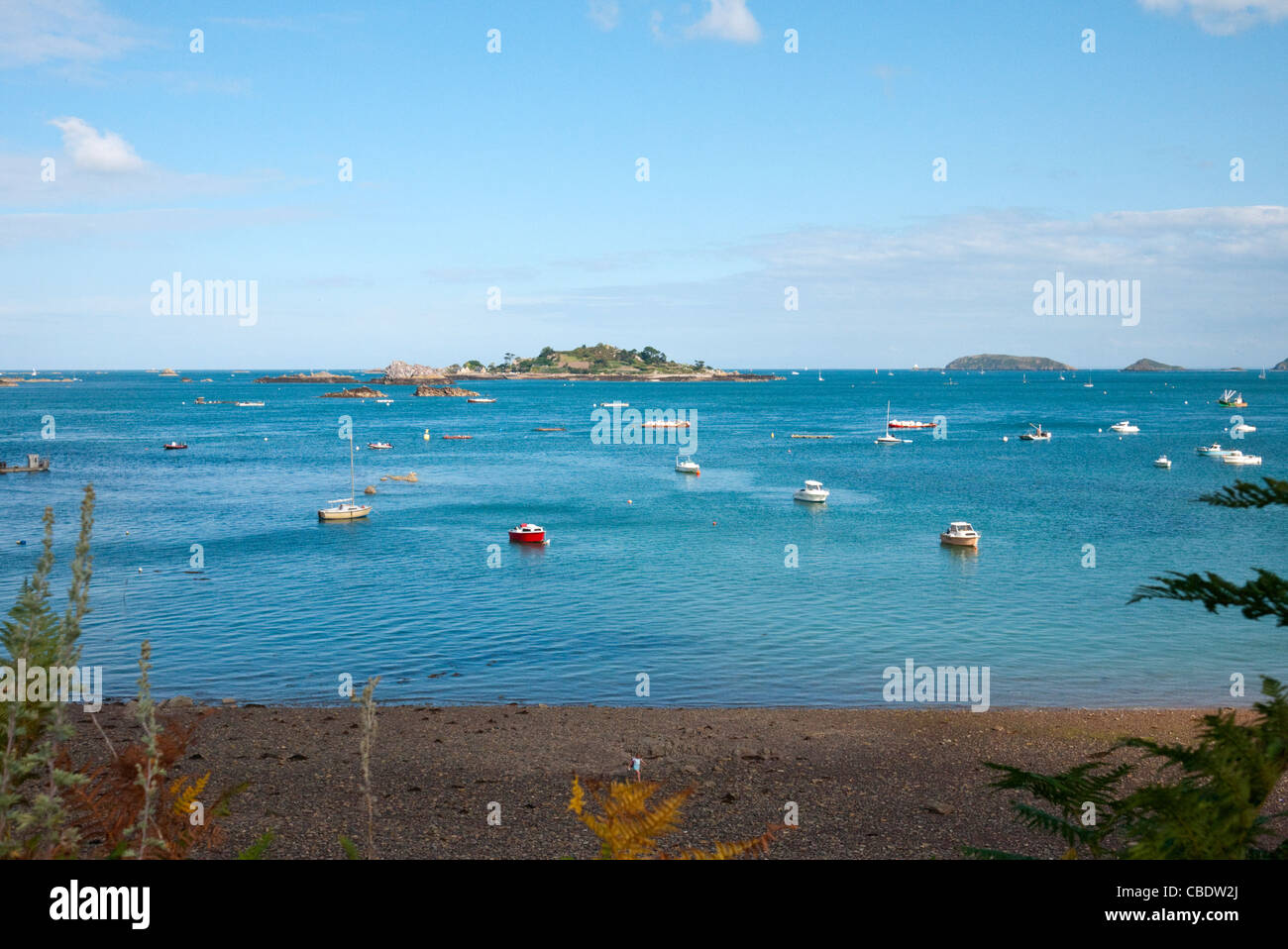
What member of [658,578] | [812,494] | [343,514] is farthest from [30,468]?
[812,494]

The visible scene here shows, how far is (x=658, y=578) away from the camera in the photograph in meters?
48.1

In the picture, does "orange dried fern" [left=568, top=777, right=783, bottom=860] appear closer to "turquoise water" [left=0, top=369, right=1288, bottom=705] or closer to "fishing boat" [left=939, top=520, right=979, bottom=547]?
"turquoise water" [left=0, top=369, right=1288, bottom=705]

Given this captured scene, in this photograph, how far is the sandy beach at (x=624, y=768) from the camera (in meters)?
18.4

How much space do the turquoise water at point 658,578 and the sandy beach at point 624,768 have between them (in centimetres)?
304

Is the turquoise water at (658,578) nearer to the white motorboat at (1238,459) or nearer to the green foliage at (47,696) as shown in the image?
the white motorboat at (1238,459)

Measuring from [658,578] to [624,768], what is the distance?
25.7 metres

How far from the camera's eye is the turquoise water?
3238cm

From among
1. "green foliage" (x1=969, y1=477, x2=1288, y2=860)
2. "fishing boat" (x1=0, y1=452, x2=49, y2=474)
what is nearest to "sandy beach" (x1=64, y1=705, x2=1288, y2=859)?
"green foliage" (x1=969, y1=477, x2=1288, y2=860)

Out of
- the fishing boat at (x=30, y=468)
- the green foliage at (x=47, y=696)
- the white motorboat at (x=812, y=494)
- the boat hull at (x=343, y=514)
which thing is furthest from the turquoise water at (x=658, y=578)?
the green foliage at (x=47, y=696)

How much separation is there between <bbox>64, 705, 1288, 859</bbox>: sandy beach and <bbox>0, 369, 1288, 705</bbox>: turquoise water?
3.04m

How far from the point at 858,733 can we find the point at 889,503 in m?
51.8

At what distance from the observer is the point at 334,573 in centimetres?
4928
